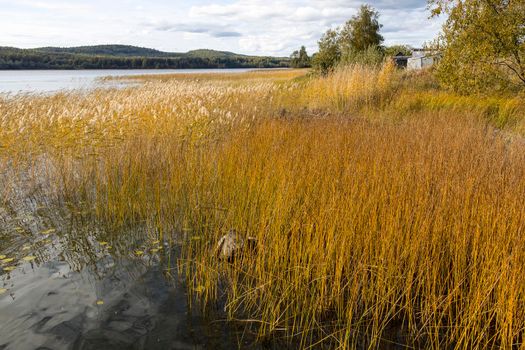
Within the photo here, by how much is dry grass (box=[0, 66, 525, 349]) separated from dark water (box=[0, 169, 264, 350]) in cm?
24

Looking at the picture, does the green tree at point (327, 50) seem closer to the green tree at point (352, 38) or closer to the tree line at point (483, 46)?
the green tree at point (352, 38)

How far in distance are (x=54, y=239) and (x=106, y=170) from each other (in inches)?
52.0

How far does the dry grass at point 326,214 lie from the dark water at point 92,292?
24 centimetres

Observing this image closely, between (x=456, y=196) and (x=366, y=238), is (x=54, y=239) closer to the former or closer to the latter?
(x=366, y=238)

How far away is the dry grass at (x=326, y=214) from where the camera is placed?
2887mm

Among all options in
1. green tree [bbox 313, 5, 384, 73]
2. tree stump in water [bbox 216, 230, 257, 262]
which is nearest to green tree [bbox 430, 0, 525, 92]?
tree stump in water [bbox 216, 230, 257, 262]

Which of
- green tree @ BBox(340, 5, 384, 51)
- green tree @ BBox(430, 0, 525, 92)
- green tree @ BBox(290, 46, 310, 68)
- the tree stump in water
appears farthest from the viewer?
green tree @ BBox(290, 46, 310, 68)

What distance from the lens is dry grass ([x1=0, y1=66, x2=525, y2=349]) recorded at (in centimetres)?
289

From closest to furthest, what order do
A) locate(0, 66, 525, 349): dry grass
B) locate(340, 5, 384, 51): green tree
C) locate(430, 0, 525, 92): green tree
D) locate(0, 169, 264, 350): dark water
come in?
locate(0, 66, 525, 349): dry grass, locate(0, 169, 264, 350): dark water, locate(430, 0, 525, 92): green tree, locate(340, 5, 384, 51): green tree

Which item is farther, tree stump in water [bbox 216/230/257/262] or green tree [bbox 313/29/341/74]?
green tree [bbox 313/29/341/74]

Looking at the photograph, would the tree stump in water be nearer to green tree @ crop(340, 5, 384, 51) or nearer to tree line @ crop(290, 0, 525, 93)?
tree line @ crop(290, 0, 525, 93)

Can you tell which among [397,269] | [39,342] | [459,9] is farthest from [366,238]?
[459,9]

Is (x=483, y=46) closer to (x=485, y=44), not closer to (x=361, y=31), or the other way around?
(x=485, y=44)

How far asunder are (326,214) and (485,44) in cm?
843
